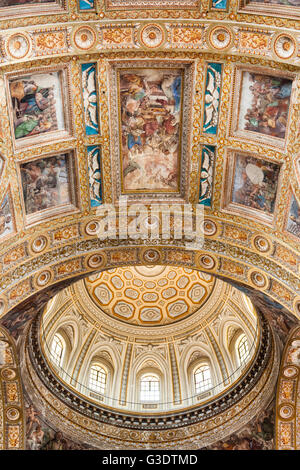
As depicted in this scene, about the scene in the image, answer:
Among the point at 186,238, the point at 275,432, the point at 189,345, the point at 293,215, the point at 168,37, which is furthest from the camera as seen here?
the point at 189,345

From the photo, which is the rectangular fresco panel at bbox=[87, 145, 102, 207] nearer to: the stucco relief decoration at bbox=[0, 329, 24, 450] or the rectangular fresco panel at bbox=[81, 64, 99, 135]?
the rectangular fresco panel at bbox=[81, 64, 99, 135]

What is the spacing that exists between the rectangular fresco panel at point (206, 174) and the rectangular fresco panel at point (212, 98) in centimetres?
72

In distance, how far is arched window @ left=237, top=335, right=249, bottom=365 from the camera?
23927 millimetres

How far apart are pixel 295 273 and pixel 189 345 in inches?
485

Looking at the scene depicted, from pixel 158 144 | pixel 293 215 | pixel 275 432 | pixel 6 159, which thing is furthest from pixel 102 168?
pixel 275 432

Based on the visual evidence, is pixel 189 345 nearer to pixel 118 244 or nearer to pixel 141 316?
pixel 141 316

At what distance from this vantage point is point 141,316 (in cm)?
2836

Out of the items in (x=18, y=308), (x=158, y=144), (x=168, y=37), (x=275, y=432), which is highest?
(x=168, y=37)

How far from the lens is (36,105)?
14562 mm

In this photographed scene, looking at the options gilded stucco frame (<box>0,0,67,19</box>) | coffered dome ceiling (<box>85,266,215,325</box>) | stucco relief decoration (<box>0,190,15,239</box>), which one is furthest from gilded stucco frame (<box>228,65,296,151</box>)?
coffered dome ceiling (<box>85,266,215,325</box>)

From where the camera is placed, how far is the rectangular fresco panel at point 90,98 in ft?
47.9

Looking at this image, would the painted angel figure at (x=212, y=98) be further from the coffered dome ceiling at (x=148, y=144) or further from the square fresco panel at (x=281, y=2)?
the square fresco panel at (x=281, y=2)

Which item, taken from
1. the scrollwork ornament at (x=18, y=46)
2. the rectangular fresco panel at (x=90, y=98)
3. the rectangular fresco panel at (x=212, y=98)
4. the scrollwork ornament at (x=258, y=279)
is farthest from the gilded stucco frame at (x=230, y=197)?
the scrollwork ornament at (x=18, y=46)

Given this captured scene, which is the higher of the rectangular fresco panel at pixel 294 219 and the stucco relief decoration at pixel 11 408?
the rectangular fresco panel at pixel 294 219
